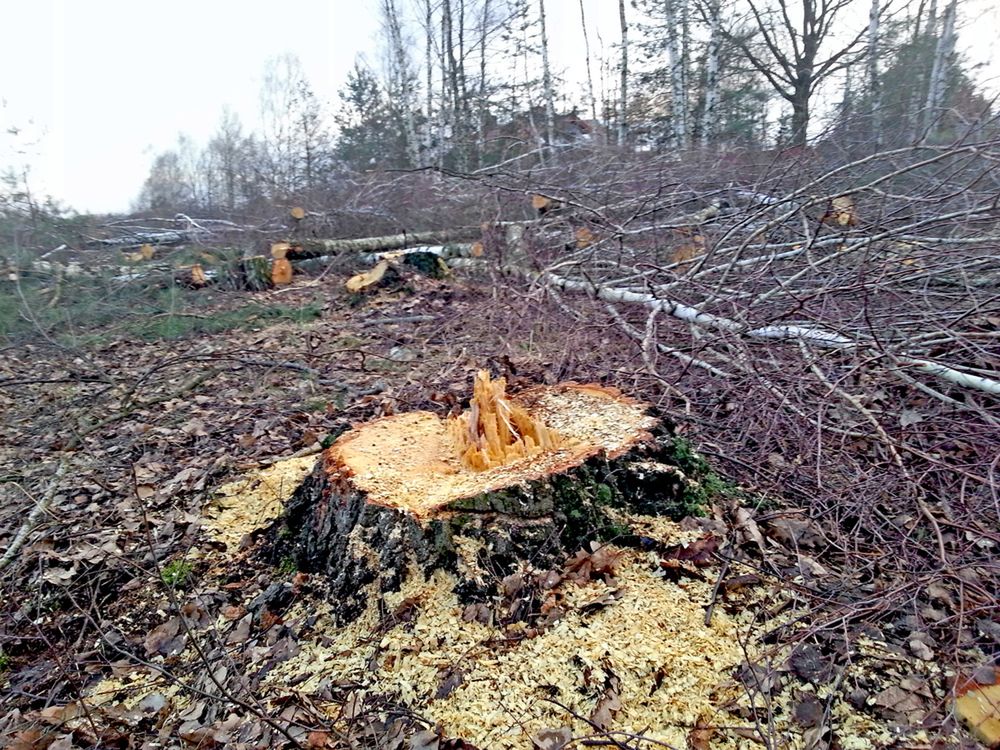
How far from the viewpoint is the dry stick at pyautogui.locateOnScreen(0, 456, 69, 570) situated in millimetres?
2620

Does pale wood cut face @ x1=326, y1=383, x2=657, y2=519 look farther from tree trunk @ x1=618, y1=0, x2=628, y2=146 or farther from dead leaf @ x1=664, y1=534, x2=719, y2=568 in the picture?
tree trunk @ x1=618, y1=0, x2=628, y2=146

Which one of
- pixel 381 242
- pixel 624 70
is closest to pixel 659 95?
pixel 624 70

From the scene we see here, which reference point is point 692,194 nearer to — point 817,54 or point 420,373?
point 420,373

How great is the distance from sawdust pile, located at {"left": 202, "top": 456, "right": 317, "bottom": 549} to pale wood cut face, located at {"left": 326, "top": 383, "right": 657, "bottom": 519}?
1.62 feet

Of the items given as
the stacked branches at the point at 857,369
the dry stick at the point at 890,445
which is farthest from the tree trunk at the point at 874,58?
the dry stick at the point at 890,445

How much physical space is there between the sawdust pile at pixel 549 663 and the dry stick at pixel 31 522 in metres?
1.69

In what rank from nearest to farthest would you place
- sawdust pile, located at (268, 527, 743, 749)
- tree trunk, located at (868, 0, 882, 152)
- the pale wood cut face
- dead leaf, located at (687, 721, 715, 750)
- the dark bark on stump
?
1. dead leaf, located at (687, 721, 715, 750)
2. sawdust pile, located at (268, 527, 743, 749)
3. the dark bark on stump
4. the pale wood cut face
5. tree trunk, located at (868, 0, 882, 152)

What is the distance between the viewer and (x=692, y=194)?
6.79 metres

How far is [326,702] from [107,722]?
0.73 metres

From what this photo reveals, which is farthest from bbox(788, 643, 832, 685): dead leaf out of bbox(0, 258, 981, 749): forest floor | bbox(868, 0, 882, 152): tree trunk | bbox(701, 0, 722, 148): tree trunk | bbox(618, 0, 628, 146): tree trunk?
bbox(618, 0, 628, 146): tree trunk

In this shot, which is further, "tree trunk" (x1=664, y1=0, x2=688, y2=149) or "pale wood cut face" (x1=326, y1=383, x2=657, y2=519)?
"tree trunk" (x1=664, y1=0, x2=688, y2=149)

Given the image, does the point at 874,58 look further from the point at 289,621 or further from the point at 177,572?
the point at 177,572

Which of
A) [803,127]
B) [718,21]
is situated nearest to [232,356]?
[803,127]

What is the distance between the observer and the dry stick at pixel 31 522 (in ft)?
8.60
